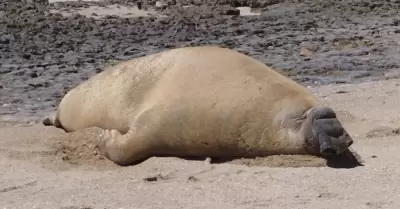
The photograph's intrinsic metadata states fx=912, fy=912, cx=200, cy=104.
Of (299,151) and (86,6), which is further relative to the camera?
(86,6)

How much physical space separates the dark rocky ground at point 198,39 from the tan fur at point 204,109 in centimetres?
212

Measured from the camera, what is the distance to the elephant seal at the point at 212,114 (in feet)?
18.2

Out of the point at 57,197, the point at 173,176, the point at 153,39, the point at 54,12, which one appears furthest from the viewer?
the point at 54,12

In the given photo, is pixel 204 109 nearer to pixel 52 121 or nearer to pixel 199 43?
pixel 52 121

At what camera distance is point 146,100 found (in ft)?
20.5

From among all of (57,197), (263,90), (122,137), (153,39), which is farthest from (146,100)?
(153,39)

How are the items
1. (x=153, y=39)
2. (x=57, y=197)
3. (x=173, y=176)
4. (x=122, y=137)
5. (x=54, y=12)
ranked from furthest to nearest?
(x=54, y=12) < (x=153, y=39) < (x=122, y=137) < (x=173, y=176) < (x=57, y=197)

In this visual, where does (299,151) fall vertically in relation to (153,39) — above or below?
above

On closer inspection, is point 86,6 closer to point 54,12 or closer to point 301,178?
point 54,12

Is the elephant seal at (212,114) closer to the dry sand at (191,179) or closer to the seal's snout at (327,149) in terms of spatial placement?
the seal's snout at (327,149)

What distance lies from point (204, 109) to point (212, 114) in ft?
0.23

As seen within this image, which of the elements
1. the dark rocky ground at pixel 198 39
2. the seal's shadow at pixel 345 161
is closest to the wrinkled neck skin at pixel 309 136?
the seal's shadow at pixel 345 161

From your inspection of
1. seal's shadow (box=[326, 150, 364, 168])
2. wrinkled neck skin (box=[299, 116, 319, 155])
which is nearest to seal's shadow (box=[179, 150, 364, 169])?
seal's shadow (box=[326, 150, 364, 168])

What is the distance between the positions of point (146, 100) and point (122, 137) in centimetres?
35
